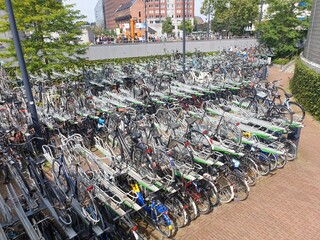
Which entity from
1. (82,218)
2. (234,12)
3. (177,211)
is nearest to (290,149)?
(177,211)

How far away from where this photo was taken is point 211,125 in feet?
21.5

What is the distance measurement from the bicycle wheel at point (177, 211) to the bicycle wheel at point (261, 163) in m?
2.55

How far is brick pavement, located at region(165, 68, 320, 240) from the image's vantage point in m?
4.62

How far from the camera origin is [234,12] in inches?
1695

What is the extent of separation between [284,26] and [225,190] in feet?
72.9

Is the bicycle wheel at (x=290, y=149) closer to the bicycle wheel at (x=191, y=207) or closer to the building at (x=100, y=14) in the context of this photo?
the bicycle wheel at (x=191, y=207)

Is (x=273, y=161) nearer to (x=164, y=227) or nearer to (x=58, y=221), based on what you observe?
(x=164, y=227)

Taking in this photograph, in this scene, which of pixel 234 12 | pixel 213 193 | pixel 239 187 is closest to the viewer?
pixel 213 193

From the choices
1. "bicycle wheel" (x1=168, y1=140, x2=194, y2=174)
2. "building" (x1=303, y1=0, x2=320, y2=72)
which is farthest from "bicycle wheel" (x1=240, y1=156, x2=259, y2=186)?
"building" (x1=303, y1=0, x2=320, y2=72)

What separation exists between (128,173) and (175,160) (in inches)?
37.3

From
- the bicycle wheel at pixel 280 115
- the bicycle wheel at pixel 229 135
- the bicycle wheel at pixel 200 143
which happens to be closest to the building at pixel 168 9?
the bicycle wheel at pixel 280 115

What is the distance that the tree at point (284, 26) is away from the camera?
22.4 meters

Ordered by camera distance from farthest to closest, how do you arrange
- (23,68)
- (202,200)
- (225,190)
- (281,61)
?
(281,61) → (23,68) → (225,190) → (202,200)

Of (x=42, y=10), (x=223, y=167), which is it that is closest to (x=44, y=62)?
(x=42, y=10)
